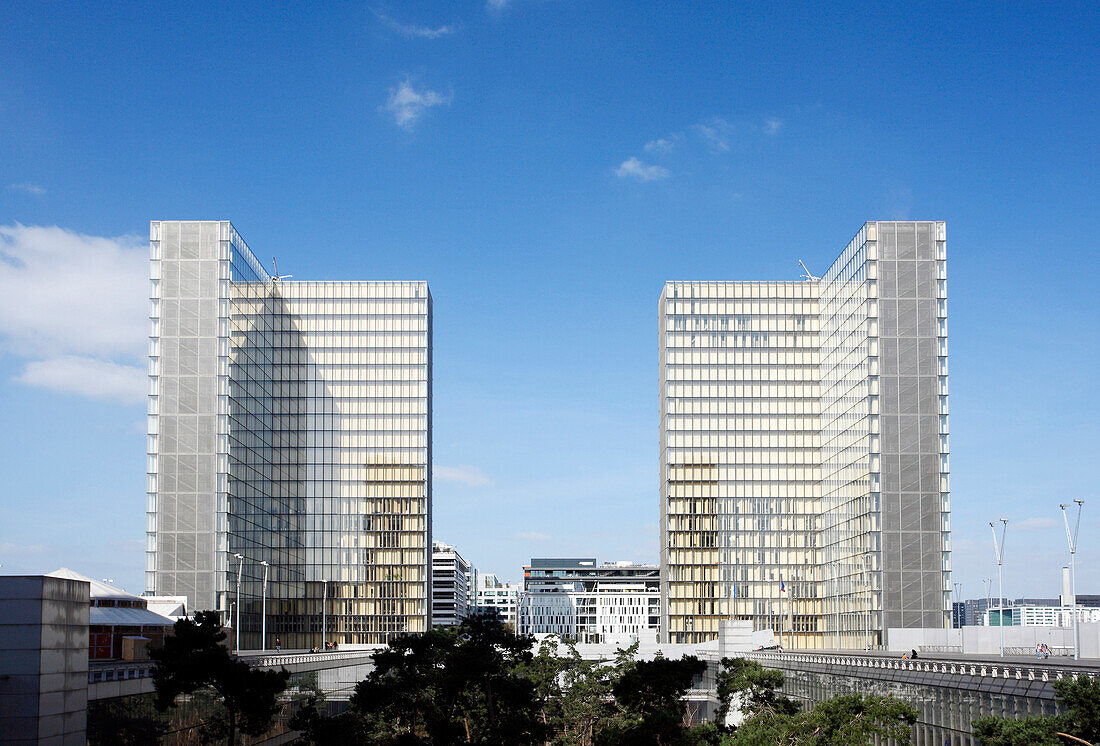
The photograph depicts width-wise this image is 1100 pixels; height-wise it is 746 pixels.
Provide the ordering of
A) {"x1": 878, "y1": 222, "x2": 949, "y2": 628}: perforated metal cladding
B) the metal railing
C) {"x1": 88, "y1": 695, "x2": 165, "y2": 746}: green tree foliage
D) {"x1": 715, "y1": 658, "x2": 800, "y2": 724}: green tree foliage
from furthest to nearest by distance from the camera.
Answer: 1. {"x1": 878, "y1": 222, "x2": 949, "y2": 628}: perforated metal cladding
2. {"x1": 715, "y1": 658, "x2": 800, "y2": 724}: green tree foliage
3. the metal railing
4. {"x1": 88, "y1": 695, "x2": 165, "y2": 746}: green tree foliage

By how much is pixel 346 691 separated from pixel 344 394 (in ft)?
267

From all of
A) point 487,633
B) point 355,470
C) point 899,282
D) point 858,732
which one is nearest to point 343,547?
point 355,470

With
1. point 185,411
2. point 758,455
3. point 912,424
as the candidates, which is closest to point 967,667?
point 912,424

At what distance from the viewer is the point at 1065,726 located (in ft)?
130

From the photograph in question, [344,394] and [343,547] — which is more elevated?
[344,394]

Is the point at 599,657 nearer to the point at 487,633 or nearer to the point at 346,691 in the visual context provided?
the point at 346,691

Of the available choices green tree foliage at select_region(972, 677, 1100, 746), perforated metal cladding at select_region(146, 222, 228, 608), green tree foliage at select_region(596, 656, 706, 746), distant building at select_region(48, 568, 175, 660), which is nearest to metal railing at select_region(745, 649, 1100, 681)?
green tree foliage at select_region(972, 677, 1100, 746)

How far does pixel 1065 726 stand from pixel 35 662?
35.5m

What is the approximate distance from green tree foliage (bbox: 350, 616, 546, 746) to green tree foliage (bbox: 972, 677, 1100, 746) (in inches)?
886

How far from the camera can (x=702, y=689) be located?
141 m

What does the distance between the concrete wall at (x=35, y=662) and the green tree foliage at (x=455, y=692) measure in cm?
1403

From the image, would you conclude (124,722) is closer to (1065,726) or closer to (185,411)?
(1065,726)

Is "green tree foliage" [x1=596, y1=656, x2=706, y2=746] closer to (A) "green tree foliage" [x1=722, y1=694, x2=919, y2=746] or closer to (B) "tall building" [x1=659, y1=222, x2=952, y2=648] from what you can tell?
(A) "green tree foliage" [x1=722, y1=694, x2=919, y2=746]

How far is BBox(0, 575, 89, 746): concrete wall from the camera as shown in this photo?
42.0 metres
